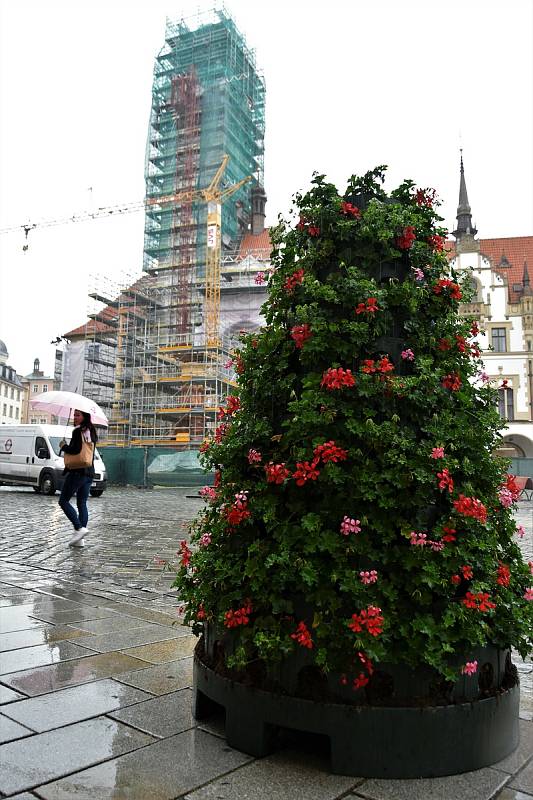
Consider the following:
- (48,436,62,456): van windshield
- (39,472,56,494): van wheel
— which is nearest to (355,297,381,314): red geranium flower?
(39,472,56,494): van wheel

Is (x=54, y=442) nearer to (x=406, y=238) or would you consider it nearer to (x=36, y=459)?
(x=36, y=459)

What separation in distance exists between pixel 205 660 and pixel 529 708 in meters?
1.54

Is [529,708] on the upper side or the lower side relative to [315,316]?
lower

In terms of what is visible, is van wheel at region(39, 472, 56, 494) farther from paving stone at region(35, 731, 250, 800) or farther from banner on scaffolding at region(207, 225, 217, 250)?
banner on scaffolding at region(207, 225, 217, 250)

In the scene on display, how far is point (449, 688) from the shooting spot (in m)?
2.38

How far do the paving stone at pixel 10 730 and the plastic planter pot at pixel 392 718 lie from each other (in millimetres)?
842

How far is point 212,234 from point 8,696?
5076 centimetres

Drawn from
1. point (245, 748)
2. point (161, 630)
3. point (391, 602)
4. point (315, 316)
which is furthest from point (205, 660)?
point (161, 630)

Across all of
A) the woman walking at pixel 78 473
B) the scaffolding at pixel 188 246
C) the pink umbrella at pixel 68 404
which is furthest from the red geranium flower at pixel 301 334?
the scaffolding at pixel 188 246

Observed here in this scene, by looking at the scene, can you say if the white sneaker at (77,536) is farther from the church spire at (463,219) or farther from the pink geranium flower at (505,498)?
the church spire at (463,219)

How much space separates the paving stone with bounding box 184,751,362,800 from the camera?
2184 mm

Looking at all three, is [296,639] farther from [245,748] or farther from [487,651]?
[487,651]

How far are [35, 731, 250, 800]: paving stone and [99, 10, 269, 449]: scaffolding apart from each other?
4123 centimetres

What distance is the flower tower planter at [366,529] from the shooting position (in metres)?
2.33
